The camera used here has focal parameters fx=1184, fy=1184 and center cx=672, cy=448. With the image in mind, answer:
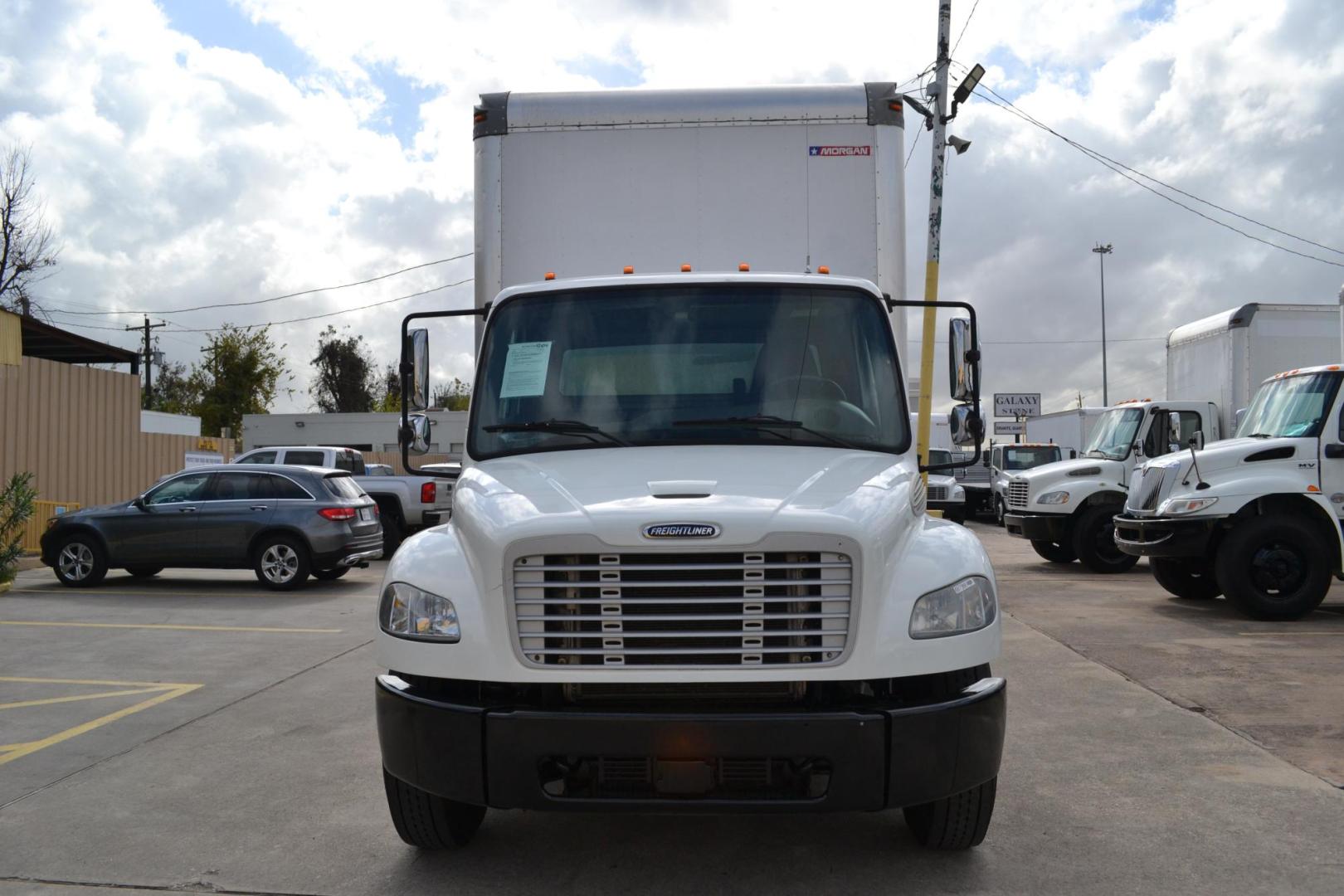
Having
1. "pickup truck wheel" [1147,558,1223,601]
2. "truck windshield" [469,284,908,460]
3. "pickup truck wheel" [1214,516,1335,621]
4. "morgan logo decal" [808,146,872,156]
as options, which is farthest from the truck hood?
"pickup truck wheel" [1147,558,1223,601]

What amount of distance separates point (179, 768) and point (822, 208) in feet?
15.2

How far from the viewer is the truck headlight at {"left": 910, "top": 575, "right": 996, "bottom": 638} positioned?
404 cm

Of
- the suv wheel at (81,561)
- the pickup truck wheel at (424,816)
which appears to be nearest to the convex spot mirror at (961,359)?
the pickup truck wheel at (424,816)

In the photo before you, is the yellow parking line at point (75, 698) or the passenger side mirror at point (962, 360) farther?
the yellow parking line at point (75, 698)

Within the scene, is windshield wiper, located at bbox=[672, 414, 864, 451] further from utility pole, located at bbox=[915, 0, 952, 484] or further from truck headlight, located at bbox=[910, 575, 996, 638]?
utility pole, located at bbox=[915, 0, 952, 484]

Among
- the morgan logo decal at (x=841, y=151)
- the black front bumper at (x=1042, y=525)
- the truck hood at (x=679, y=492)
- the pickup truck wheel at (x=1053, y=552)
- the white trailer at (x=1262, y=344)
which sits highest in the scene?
the morgan logo decal at (x=841, y=151)

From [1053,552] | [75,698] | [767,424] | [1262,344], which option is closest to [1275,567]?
[1262,344]

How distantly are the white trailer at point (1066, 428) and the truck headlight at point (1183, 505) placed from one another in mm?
16704

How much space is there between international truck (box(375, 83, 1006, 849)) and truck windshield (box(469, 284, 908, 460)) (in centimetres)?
1

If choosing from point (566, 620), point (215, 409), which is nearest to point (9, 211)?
point (215, 409)

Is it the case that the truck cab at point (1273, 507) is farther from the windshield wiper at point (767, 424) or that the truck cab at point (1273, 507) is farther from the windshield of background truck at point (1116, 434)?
the windshield wiper at point (767, 424)

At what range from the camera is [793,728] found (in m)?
3.80

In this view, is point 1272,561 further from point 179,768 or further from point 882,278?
point 179,768

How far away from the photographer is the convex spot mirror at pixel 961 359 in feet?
18.3
